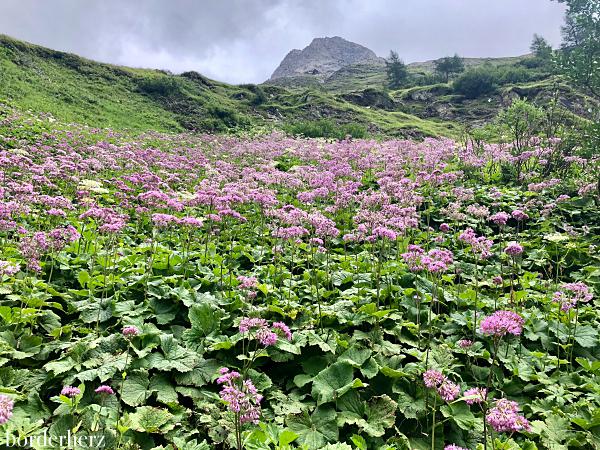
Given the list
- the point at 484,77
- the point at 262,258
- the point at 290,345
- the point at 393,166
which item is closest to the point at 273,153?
the point at 393,166

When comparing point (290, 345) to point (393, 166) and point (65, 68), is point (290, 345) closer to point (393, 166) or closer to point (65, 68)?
point (393, 166)

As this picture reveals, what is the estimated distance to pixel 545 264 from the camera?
9852 millimetres

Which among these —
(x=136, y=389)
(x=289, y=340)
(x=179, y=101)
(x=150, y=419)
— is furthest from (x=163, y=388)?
(x=179, y=101)

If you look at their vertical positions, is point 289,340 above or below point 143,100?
below

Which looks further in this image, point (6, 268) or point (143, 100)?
point (143, 100)

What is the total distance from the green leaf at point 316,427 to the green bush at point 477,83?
110 meters

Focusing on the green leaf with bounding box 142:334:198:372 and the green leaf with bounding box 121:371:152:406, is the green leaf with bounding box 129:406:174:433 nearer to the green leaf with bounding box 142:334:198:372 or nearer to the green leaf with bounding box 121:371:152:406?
the green leaf with bounding box 121:371:152:406

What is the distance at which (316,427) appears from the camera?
15.8 feet

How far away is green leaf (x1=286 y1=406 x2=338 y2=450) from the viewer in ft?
15.0

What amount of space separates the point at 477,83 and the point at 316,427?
113977 mm

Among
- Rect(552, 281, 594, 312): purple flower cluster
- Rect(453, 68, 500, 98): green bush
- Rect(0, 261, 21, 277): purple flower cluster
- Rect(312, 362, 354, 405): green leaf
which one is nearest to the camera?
Rect(312, 362, 354, 405): green leaf

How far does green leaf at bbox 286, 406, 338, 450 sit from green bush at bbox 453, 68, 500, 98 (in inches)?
4327

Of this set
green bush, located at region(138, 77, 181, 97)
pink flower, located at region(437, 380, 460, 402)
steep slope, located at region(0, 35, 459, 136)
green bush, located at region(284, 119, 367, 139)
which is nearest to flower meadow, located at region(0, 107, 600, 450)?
pink flower, located at region(437, 380, 460, 402)

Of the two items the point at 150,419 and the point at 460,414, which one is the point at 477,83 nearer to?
the point at 460,414
